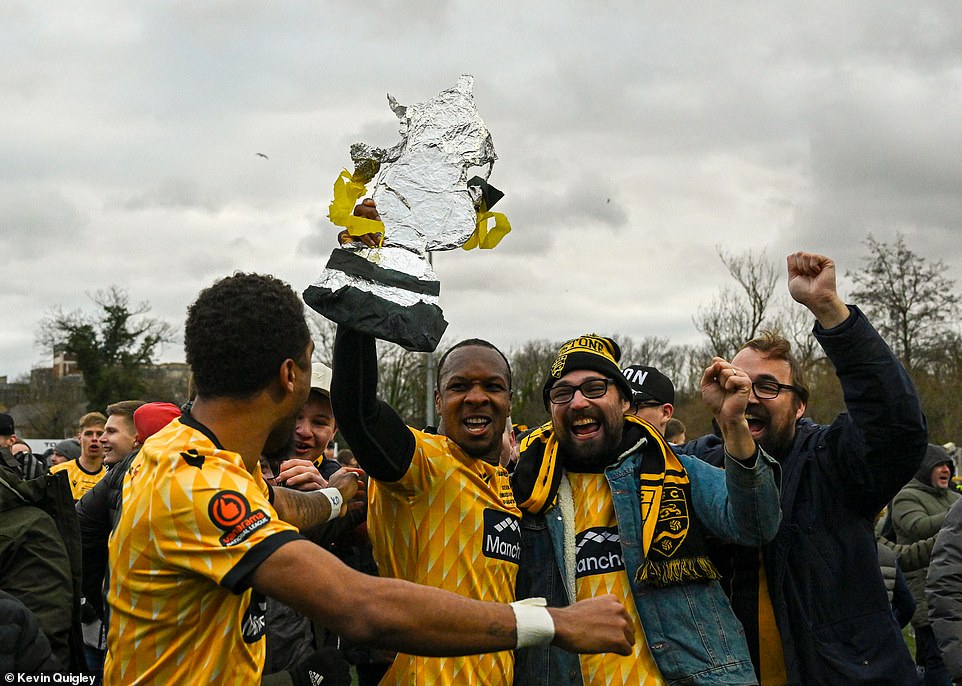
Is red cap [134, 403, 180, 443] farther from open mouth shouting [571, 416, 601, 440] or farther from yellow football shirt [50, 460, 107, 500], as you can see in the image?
yellow football shirt [50, 460, 107, 500]

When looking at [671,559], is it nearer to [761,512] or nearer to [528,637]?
[761,512]

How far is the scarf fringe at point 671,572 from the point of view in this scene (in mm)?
3520

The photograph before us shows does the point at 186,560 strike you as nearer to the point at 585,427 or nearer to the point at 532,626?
the point at 532,626

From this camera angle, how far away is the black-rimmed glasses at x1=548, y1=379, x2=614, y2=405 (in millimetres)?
3924

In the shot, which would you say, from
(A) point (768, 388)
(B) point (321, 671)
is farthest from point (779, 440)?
(B) point (321, 671)

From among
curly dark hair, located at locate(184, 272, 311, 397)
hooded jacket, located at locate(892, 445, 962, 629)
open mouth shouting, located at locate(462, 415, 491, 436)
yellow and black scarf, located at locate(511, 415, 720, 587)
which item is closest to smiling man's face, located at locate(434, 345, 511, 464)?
open mouth shouting, located at locate(462, 415, 491, 436)

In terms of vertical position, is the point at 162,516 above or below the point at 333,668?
above

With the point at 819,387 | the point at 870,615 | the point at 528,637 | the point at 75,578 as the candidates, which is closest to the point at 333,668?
the point at 528,637

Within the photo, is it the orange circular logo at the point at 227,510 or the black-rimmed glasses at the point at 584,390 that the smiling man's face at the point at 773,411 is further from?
the orange circular logo at the point at 227,510

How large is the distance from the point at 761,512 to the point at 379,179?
1835mm

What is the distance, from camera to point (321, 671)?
3.45m

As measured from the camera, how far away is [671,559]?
3564 millimetres

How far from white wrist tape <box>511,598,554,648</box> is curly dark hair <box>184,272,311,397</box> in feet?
3.11

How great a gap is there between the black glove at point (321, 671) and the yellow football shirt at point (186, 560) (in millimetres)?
899
